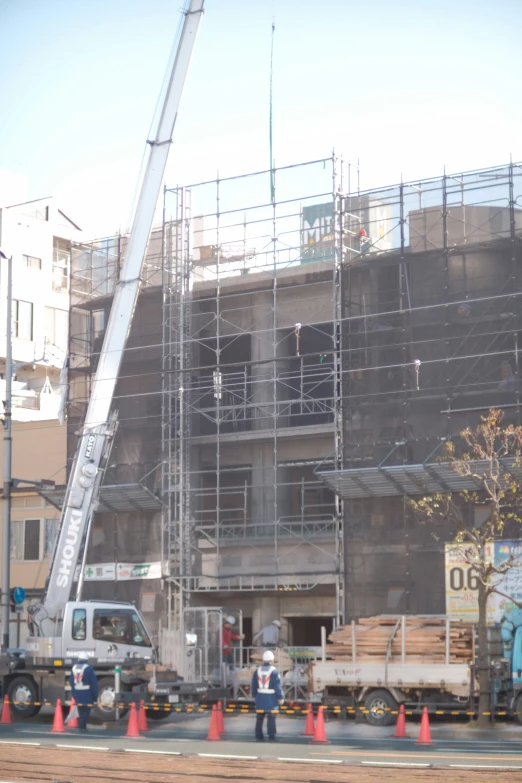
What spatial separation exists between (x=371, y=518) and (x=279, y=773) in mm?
17273

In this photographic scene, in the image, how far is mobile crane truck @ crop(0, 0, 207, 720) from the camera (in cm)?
2816

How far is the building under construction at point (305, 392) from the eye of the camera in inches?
1313

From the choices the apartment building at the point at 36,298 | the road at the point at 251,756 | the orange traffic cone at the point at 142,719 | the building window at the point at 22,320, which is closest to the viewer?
the road at the point at 251,756

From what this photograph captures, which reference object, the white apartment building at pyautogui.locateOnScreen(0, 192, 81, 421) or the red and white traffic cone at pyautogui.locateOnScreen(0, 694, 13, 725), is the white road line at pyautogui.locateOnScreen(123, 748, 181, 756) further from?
the white apartment building at pyautogui.locateOnScreen(0, 192, 81, 421)

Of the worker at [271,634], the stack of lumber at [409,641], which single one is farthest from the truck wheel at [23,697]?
the worker at [271,634]

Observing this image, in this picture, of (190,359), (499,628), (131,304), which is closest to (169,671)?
(499,628)

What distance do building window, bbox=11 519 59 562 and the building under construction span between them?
2.47 meters

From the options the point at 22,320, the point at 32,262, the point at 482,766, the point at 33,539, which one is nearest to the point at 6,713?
the point at 482,766

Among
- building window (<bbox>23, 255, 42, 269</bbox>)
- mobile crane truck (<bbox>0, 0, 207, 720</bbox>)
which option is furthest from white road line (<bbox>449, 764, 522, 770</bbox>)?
building window (<bbox>23, 255, 42, 269</bbox>)

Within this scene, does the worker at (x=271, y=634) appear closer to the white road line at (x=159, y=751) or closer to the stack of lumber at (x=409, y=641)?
the stack of lumber at (x=409, y=641)

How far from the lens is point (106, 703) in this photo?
27.3 m

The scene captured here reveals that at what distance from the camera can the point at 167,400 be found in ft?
126

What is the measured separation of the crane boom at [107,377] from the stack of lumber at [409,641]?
6.67 meters

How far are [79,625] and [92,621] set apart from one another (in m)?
0.33
